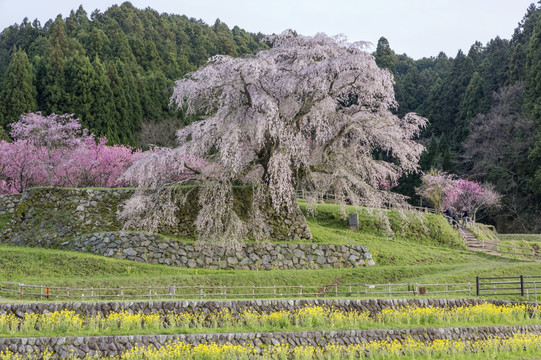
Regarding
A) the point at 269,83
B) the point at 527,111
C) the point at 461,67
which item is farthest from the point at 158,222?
the point at 461,67

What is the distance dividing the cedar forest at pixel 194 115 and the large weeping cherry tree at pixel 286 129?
13.5 meters

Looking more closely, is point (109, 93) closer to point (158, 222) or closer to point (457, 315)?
point (158, 222)

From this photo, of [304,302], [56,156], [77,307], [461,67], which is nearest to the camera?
[77,307]

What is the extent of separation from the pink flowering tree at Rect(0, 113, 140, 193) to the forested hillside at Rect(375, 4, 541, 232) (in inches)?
1234

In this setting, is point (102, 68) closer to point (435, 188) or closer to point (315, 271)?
point (435, 188)

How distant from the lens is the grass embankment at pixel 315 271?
23766mm

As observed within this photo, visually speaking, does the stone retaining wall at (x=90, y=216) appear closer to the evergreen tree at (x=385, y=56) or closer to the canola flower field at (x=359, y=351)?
the canola flower field at (x=359, y=351)

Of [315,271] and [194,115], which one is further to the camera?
[194,115]

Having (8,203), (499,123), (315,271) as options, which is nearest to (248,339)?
(315,271)

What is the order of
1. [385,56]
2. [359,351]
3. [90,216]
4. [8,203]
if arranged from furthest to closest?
1. [385,56]
2. [8,203]
3. [90,216]
4. [359,351]

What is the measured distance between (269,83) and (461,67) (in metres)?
51.5

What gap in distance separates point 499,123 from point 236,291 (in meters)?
43.3

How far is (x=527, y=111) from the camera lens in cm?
5553

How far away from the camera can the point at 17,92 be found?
52.2m
